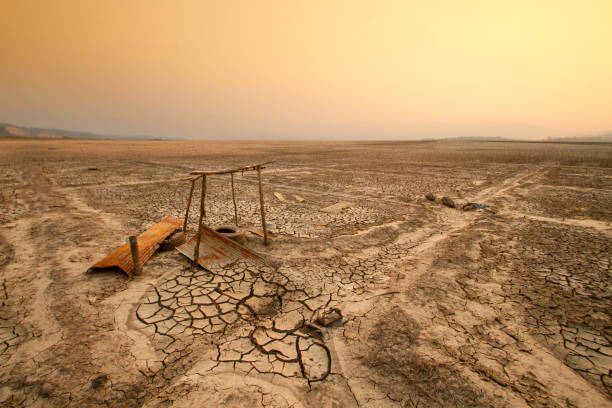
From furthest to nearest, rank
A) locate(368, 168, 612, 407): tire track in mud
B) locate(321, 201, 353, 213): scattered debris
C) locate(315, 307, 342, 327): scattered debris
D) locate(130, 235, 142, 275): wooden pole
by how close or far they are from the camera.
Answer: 1. locate(321, 201, 353, 213): scattered debris
2. locate(130, 235, 142, 275): wooden pole
3. locate(315, 307, 342, 327): scattered debris
4. locate(368, 168, 612, 407): tire track in mud

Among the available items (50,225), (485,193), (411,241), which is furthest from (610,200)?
(50,225)

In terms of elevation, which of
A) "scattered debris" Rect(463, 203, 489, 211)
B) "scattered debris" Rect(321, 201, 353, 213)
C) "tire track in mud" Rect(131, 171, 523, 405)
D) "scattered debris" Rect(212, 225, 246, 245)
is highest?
"scattered debris" Rect(212, 225, 246, 245)

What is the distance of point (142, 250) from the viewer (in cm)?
395

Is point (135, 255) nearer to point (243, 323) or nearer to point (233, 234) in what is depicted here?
point (233, 234)

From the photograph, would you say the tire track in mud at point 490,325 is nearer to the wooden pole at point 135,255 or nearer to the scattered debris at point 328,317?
the scattered debris at point 328,317

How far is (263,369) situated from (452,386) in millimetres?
1549

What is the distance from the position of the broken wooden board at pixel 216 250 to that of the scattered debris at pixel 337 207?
3362mm

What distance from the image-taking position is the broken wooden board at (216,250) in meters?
4.06

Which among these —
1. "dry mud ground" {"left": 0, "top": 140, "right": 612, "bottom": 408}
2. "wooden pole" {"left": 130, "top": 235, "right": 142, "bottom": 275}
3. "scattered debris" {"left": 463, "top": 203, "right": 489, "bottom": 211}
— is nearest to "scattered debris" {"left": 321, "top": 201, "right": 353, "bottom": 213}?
"dry mud ground" {"left": 0, "top": 140, "right": 612, "bottom": 408}

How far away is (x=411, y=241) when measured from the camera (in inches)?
204

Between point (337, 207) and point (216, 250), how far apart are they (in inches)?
162

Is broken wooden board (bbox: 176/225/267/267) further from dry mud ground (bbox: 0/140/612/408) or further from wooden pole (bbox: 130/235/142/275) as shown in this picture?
wooden pole (bbox: 130/235/142/275)

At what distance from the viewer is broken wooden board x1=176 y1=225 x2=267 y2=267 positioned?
4059mm

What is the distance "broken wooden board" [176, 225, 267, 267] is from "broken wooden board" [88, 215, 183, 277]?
15.1 inches
